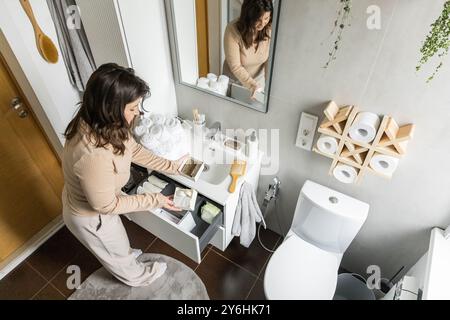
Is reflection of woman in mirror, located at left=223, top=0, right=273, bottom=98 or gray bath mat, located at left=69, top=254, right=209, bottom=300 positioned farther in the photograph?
gray bath mat, located at left=69, top=254, right=209, bottom=300

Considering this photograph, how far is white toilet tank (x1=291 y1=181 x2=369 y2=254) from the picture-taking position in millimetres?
1327

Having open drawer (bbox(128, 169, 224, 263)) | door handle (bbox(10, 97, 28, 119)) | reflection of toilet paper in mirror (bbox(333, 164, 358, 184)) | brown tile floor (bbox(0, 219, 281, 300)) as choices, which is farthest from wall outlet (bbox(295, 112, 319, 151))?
door handle (bbox(10, 97, 28, 119))

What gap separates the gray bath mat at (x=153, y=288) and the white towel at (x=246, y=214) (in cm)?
44

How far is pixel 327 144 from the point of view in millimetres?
1223

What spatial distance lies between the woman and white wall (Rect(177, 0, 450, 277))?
631 mm

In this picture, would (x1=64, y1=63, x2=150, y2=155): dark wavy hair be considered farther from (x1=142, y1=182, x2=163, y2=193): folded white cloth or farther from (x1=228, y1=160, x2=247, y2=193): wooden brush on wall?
(x1=228, y1=160, x2=247, y2=193): wooden brush on wall

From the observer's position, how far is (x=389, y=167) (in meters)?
1.12

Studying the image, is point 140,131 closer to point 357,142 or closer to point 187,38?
point 187,38

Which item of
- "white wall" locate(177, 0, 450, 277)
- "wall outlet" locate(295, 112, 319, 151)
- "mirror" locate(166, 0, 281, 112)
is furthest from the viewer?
"wall outlet" locate(295, 112, 319, 151)

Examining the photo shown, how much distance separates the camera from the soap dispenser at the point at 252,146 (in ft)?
4.75

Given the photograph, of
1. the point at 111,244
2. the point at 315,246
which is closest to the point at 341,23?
the point at 315,246

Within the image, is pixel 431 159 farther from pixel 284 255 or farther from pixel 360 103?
pixel 284 255

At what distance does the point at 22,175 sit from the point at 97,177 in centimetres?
103
